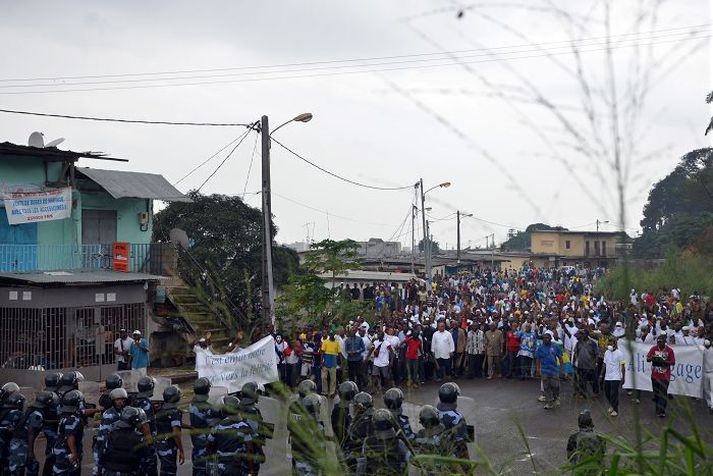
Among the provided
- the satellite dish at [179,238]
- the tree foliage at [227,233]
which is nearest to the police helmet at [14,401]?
the satellite dish at [179,238]

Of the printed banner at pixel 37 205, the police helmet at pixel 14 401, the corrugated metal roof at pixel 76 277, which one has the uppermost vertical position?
the printed banner at pixel 37 205

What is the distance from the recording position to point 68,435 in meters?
9.53

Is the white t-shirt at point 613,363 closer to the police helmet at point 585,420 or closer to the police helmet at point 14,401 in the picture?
the police helmet at point 585,420

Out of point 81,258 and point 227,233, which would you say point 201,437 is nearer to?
point 81,258

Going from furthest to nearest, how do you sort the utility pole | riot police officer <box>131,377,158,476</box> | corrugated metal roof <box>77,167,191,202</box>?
corrugated metal roof <box>77,167,191,202</box>, the utility pole, riot police officer <box>131,377,158,476</box>

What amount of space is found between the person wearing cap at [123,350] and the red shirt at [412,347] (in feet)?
20.4

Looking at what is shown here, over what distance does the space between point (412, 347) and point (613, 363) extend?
16.1 ft

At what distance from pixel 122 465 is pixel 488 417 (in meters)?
7.59

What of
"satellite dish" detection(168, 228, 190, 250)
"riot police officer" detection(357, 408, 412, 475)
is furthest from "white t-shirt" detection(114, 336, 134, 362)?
"riot police officer" detection(357, 408, 412, 475)

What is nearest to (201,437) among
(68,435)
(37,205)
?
(68,435)

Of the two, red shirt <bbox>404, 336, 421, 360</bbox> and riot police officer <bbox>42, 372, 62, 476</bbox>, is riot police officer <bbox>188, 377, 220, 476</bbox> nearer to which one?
riot police officer <bbox>42, 372, 62, 476</bbox>

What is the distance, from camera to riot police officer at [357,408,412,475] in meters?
3.82

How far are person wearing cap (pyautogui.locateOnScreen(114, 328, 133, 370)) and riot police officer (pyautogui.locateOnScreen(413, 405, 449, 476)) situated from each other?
436 inches

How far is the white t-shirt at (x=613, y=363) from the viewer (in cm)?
1354
